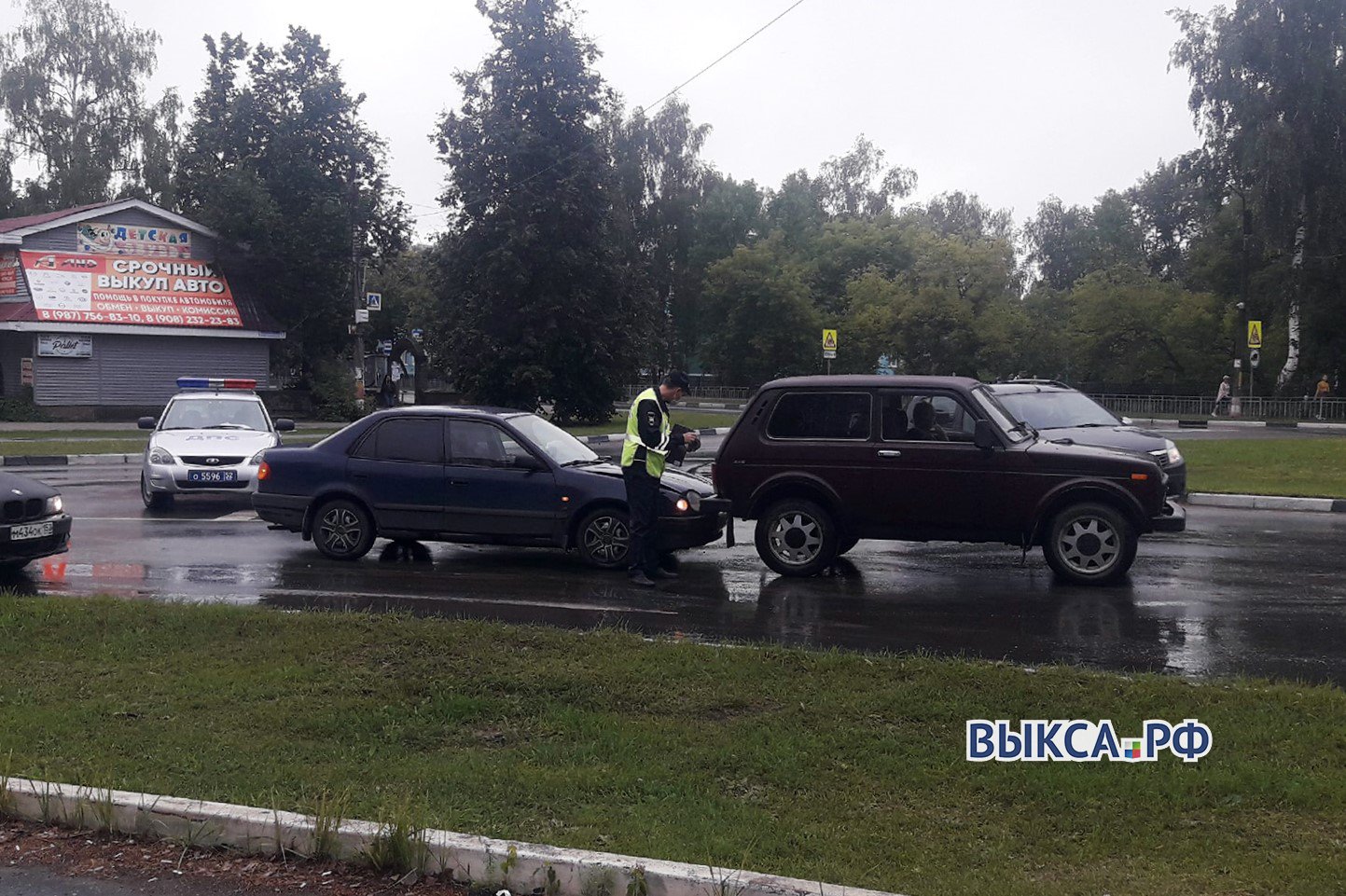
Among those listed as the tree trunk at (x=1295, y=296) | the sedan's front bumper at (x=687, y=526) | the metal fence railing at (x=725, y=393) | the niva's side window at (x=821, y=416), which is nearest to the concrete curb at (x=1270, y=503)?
the niva's side window at (x=821, y=416)

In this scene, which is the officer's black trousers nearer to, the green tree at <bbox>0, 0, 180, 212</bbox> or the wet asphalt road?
the wet asphalt road

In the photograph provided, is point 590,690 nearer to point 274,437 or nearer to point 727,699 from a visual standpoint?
point 727,699

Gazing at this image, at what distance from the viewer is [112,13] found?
185 ft

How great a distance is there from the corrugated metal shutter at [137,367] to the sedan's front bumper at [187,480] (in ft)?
77.1

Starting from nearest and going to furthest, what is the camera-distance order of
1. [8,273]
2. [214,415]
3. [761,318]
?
1. [214,415]
2. [8,273]
3. [761,318]

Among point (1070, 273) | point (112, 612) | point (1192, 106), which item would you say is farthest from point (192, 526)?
point (1070, 273)

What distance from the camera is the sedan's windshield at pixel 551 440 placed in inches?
451

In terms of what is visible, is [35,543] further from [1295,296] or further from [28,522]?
[1295,296]

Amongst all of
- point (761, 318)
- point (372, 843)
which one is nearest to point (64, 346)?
point (761, 318)

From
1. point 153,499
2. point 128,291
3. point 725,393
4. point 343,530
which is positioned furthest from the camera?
point 725,393

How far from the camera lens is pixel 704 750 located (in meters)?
5.55

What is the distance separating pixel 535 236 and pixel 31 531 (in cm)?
2901

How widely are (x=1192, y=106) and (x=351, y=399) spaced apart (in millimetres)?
35247

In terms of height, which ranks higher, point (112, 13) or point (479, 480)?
point (112, 13)
